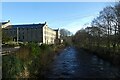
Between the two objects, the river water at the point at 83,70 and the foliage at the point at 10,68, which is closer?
the foliage at the point at 10,68

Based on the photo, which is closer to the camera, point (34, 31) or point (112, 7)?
point (112, 7)

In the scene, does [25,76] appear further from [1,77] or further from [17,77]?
[1,77]

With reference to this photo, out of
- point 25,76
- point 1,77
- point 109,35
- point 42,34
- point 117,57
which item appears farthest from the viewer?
point 42,34

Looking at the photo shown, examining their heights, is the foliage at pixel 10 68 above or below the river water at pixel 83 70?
above

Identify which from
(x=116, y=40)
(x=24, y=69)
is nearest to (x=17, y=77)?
(x=24, y=69)

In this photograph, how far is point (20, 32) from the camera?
115562 millimetres

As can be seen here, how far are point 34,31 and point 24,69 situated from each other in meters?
97.9

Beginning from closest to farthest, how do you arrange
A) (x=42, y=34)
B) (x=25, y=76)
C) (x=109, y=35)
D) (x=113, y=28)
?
(x=25, y=76) → (x=113, y=28) → (x=109, y=35) → (x=42, y=34)

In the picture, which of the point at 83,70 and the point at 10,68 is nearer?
the point at 10,68

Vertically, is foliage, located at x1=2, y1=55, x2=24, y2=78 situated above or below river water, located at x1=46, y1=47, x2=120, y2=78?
above

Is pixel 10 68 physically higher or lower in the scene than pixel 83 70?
higher

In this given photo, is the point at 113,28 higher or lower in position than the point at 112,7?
lower

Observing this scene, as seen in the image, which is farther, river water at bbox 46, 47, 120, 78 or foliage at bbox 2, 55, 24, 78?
river water at bbox 46, 47, 120, 78

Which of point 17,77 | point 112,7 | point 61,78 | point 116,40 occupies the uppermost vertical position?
point 112,7
